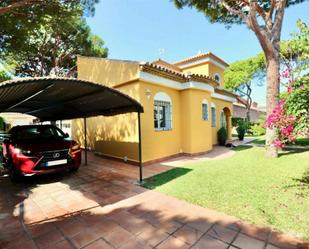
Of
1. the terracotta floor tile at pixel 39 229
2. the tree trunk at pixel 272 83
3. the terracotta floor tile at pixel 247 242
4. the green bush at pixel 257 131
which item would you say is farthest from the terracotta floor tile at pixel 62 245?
the green bush at pixel 257 131

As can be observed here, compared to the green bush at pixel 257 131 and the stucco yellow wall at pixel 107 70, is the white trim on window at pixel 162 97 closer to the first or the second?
the stucco yellow wall at pixel 107 70

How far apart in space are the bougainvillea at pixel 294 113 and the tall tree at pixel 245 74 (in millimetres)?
25933

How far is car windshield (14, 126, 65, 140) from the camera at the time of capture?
21.0 ft

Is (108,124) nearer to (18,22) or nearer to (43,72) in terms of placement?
(18,22)

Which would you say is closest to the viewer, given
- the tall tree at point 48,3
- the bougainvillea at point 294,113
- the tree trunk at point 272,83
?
the bougainvillea at point 294,113

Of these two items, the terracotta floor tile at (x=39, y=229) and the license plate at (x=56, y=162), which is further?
the license plate at (x=56, y=162)

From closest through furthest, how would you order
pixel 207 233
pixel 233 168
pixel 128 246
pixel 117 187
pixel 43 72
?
pixel 128 246 < pixel 207 233 < pixel 117 187 < pixel 233 168 < pixel 43 72

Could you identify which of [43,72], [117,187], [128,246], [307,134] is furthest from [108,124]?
[43,72]

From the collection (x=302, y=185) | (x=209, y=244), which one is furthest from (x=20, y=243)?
(x=302, y=185)

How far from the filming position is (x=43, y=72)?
15.7m

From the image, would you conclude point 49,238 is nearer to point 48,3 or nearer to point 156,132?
point 156,132

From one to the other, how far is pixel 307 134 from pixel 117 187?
489 centimetres

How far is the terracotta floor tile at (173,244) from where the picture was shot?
2.76 meters

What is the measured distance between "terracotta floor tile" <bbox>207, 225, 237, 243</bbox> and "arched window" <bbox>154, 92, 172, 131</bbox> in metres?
5.84
